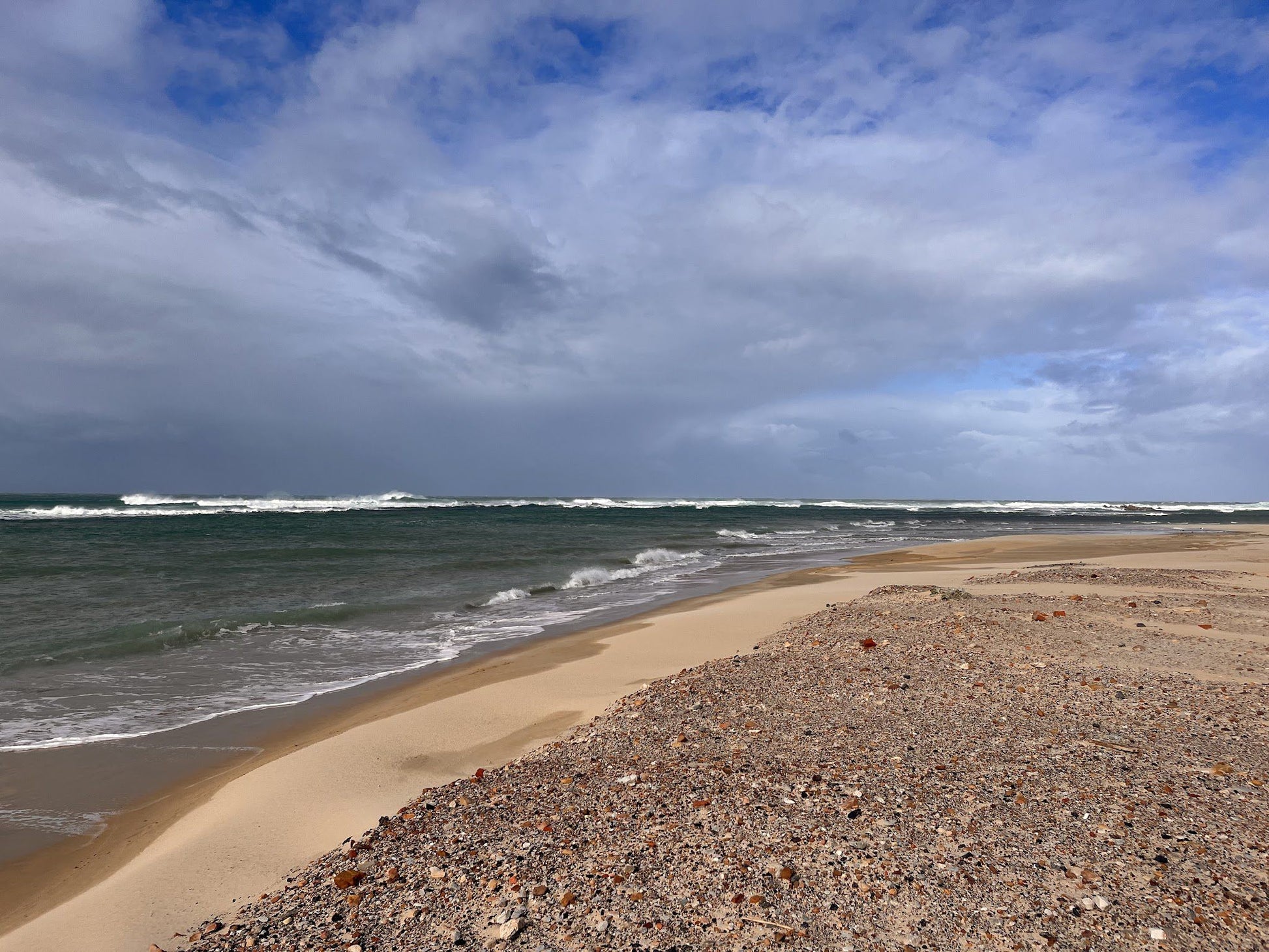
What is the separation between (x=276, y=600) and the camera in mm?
15562

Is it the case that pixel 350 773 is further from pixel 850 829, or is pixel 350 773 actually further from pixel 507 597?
pixel 507 597

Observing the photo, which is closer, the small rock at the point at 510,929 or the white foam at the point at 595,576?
the small rock at the point at 510,929

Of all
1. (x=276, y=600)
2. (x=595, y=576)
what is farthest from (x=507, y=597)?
(x=276, y=600)

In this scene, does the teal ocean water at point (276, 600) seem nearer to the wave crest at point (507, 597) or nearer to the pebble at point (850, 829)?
the wave crest at point (507, 597)

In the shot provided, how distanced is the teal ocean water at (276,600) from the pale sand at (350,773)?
6.76 ft

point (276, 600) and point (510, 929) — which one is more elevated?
point (510, 929)

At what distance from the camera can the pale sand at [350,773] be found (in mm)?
3955

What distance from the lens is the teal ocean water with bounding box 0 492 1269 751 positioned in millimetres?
8898

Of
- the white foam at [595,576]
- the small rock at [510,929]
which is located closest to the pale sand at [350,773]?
the small rock at [510,929]

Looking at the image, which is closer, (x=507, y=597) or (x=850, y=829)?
(x=850, y=829)

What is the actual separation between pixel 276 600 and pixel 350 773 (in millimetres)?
11340

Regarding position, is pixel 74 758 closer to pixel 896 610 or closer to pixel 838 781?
pixel 838 781

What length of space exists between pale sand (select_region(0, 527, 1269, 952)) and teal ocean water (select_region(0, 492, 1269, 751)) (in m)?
2.06

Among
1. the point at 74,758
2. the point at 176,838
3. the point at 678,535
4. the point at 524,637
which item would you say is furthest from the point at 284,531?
the point at 176,838
